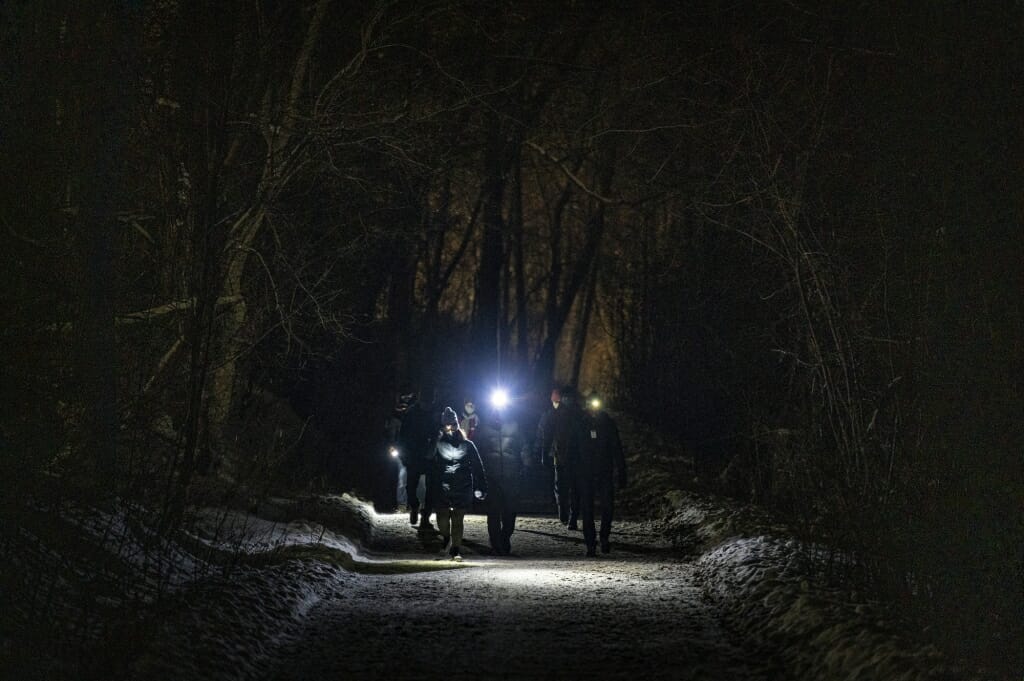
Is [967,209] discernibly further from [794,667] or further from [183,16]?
[183,16]

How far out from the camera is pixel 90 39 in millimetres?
14219

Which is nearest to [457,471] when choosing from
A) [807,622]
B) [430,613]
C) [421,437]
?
[421,437]

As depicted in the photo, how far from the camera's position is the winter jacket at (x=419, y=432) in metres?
18.0

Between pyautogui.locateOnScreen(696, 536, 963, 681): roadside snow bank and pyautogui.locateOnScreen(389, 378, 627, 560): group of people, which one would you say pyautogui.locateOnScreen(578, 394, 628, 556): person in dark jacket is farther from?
pyautogui.locateOnScreen(696, 536, 963, 681): roadside snow bank

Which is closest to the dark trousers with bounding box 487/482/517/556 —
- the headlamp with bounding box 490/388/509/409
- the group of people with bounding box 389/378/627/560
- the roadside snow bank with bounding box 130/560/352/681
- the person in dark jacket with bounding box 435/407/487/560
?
the group of people with bounding box 389/378/627/560

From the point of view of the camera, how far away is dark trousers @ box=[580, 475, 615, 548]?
16.9m

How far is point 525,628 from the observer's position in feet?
36.3

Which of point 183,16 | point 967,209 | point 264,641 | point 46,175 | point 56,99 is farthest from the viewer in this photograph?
point 183,16

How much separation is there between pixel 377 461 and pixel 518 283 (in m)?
21.5

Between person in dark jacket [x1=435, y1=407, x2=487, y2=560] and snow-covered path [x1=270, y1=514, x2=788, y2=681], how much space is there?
0.96 m

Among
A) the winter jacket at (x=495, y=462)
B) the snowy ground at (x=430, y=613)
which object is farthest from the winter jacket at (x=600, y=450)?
the snowy ground at (x=430, y=613)

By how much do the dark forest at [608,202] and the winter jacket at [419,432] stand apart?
166 centimetres

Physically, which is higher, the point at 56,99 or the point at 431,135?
the point at 431,135

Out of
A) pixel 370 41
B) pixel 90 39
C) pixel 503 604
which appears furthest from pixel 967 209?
pixel 370 41
